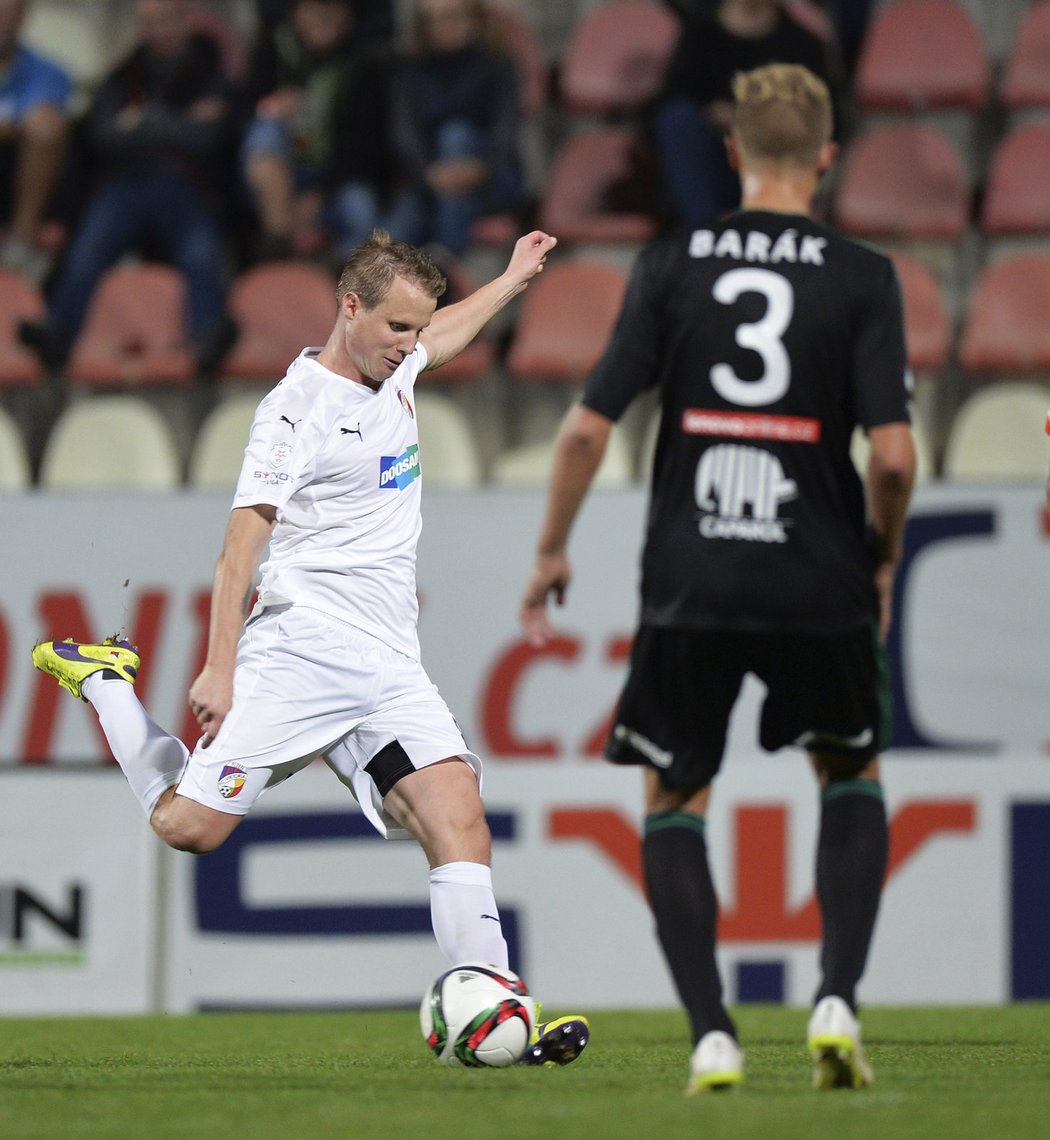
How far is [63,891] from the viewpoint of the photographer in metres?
7.63

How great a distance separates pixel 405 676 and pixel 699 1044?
150 centimetres

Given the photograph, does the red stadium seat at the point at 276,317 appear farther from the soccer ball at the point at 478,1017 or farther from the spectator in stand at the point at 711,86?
the soccer ball at the point at 478,1017

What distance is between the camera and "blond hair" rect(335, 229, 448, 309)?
4648 mm

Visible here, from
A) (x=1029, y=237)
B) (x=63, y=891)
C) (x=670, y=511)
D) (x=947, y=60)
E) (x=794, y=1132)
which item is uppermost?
(x=947, y=60)

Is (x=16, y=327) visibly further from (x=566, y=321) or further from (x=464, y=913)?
(x=464, y=913)

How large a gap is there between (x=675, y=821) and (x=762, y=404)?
82 cm

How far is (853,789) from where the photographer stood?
386cm

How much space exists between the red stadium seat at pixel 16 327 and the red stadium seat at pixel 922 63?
4.60 metres

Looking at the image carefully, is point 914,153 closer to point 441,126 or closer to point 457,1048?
point 441,126

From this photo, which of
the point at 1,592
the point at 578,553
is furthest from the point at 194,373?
the point at 578,553

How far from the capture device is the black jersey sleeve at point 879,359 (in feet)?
12.4

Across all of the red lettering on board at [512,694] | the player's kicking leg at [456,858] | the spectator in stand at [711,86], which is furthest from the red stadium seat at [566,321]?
the player's kicking leg at [456,858]

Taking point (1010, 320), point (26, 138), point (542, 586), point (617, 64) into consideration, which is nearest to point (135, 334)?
point (26, 138)

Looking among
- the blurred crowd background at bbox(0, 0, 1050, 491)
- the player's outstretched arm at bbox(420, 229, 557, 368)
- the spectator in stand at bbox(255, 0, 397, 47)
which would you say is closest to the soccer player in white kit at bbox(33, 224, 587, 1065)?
the player's outstretched arm at bbox(420, 229, 557, 368)
